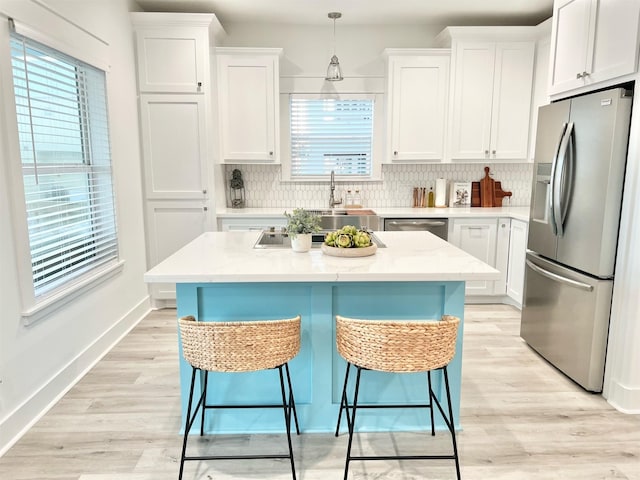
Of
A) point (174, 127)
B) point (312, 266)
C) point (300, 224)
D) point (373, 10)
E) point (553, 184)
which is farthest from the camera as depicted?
point (373, 10)

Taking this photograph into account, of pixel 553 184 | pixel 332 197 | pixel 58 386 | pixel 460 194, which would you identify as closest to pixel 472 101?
pixel 460 194

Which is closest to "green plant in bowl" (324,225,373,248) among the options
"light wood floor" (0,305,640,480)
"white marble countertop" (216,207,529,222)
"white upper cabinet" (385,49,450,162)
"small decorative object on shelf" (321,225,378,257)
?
"small decorative object on shelf" (321,225,378,257)

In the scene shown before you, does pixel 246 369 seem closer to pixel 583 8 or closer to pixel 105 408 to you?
pixel 105 408

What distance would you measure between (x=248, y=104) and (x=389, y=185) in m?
1.72

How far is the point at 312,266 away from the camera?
2.12 meters

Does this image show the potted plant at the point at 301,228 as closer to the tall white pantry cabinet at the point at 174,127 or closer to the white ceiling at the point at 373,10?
the tall white pantry cabinet at the point at 174,127

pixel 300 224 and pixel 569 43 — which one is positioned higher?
pixel 569 43

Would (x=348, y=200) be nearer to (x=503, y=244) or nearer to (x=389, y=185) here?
(x=389, y=185)

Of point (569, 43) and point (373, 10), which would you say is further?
point (373, 10)

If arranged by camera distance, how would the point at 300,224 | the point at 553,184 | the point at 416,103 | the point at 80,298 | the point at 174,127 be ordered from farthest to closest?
the point at 416,103, the point at 174,127, the point at 80,298, the point at 553,184, the point at 300,224

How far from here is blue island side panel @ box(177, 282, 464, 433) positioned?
2.19 metres

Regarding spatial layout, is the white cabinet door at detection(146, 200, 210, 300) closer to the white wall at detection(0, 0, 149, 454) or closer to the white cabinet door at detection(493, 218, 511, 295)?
the white wall at detection(0, 0, 149, 454)

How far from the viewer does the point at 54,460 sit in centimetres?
A: 213

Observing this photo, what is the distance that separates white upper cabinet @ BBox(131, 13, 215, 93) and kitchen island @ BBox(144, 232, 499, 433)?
2286mm
